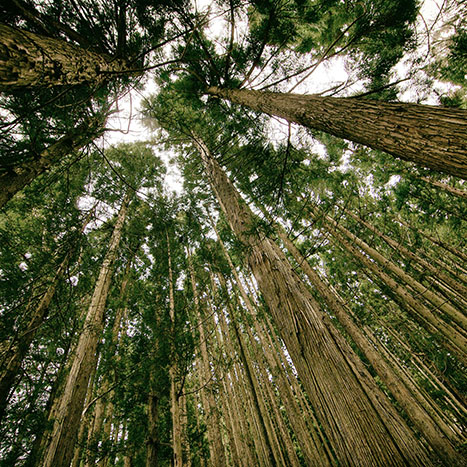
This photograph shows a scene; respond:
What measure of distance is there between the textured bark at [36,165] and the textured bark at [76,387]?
206cm

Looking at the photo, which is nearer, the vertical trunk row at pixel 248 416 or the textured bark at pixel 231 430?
the vertical trunk row at pixel 248 416

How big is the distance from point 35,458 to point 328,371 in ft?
17.6

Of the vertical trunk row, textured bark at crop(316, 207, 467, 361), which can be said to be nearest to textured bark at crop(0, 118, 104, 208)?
textured bark at crop(316, 207, 467, 361)

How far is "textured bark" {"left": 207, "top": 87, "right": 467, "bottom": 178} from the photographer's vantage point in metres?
1.21

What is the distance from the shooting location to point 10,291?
10.4 ft

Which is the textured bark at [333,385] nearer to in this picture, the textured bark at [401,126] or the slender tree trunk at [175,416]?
the textured bark at [401,126]

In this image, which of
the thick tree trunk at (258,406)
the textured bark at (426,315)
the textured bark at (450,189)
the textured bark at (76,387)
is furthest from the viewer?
the textured bark at (450,189)

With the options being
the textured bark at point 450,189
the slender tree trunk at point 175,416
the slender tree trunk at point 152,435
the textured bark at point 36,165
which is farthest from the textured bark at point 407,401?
the textured bark at point 450,189

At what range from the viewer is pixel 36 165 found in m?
3.27

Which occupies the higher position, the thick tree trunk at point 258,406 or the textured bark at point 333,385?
the thick tree trunk at point 258,406

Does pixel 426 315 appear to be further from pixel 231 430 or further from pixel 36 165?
pixel 36 165

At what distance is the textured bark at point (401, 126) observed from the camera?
121cm

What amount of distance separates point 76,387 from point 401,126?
498 cm

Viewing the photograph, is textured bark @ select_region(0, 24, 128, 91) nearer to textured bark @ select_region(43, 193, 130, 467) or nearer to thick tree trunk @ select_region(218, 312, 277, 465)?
textured bark @ select_region(43, 193, 130, 467)
